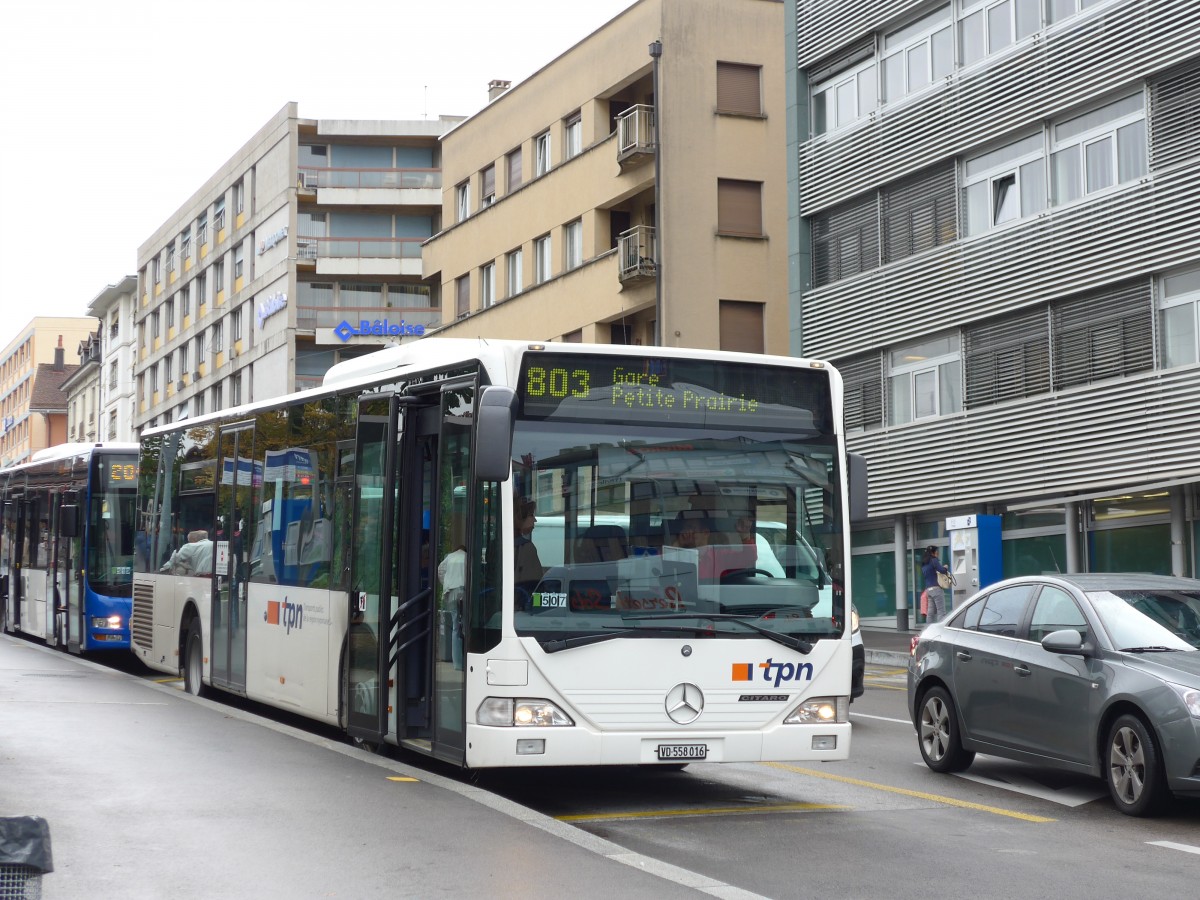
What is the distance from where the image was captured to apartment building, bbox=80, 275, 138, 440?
10012 cm

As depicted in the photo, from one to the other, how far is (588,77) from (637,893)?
37.6 meters

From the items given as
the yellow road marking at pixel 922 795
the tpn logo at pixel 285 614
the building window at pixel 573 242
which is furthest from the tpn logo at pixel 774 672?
the building window at pixel 573 242

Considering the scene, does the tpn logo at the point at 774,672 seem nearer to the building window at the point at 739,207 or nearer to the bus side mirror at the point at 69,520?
the bus side mirror at the point at 69,520

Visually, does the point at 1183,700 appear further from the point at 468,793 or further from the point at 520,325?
the point at 520,325

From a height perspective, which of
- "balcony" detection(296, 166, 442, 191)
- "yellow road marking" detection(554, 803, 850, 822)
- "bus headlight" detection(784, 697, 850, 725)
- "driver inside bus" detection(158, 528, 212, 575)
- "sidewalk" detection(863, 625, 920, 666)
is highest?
"balcony" detection(296, 166, 442, 191)

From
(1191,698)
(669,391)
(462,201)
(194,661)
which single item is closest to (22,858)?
(669,391)

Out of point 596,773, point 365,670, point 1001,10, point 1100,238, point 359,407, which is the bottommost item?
point 596,773

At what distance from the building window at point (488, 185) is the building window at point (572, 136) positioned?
4739 mm

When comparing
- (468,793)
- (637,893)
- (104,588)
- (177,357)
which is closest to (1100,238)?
(104,588)

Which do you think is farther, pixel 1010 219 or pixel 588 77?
pixel 588 77

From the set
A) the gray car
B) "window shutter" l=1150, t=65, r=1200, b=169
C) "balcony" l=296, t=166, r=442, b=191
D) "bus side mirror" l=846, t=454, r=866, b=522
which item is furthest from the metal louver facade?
"balcony" l=296, t=166, r=442, b=191

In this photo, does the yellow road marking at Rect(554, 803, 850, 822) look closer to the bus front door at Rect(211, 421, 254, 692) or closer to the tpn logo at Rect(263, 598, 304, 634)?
the tpn logo at Rect(263, 598, 304, 634)

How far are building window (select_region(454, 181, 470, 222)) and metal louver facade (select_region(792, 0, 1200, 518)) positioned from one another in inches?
658

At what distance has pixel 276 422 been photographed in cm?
1427
